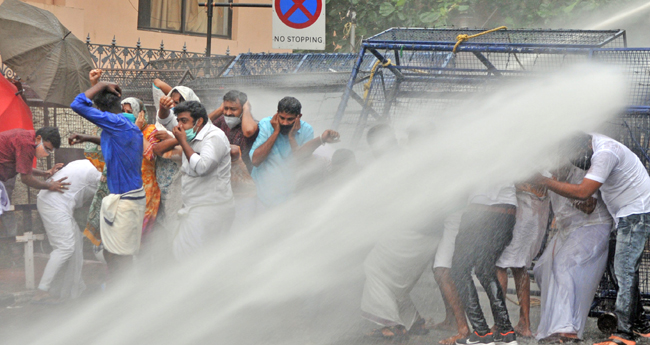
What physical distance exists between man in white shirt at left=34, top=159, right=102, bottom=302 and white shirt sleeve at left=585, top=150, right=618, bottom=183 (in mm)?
4971

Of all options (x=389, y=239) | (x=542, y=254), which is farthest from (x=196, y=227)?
(x=542, y=254)

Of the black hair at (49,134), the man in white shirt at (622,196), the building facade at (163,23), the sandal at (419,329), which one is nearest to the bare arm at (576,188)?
the man in white shirt at (622,196)

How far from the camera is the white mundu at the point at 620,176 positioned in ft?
16.5

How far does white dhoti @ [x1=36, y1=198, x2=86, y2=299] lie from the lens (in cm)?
712

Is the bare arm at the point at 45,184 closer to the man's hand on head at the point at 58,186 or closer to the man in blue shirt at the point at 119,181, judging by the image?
the man's hand on head at the point at 58,186

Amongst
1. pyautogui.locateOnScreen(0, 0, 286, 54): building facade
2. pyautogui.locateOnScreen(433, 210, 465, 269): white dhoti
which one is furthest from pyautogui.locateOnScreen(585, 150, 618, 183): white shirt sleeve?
pyautogui.locateOnScreen(0, 0, 286, 54): building facade

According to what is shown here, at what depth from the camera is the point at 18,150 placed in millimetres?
7375

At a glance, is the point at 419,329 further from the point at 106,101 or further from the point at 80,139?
the point at 80,139

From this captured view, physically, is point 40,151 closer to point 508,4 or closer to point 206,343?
point 206,343

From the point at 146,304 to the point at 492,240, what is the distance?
2.76m

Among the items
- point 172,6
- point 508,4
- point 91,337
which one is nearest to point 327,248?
point 91,337

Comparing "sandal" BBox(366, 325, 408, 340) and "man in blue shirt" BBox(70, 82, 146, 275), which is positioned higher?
"man in blue shirt" BBox(70, 82, 146, 275)

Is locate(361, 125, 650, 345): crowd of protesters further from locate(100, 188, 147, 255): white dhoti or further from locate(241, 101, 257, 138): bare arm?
locate(100, 188, 147, 255): white dhoti

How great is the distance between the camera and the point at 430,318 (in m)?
6.25
